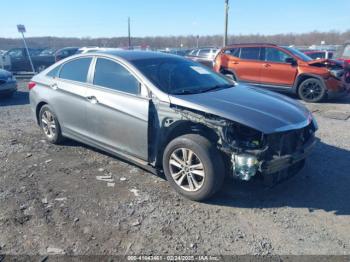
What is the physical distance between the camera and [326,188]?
156 inches

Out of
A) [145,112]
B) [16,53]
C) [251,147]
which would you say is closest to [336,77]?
[251,147]

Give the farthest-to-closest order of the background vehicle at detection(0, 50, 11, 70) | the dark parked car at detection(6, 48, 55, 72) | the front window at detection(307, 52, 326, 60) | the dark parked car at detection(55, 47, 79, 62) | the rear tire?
the dark parked car at detection(55, 47, 79, 62) → the front window at detection(307, 52, 326, 60) → the dark parked car at detection(6, 48, 55, 72) → the background vehicle at detection(0, 50, 11, 70) → the rear tire

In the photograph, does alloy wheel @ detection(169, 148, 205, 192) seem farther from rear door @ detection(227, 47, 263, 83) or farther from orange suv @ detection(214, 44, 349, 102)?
rear door @ detection(227, 47, 263, 83)

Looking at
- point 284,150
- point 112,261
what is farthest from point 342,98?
point 112,261

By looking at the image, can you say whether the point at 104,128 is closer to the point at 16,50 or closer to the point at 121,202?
the point at 121,202

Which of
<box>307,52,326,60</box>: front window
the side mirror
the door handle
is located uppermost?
<box>307,52,326,60</box>: front window

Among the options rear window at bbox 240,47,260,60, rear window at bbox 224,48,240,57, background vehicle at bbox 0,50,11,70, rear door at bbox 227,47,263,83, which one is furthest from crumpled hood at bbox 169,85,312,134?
background vehicle at bbox 0,50,11,70

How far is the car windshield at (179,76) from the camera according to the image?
13.2 feet

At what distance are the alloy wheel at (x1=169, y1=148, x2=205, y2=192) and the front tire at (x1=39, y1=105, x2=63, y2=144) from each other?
2.55 meters

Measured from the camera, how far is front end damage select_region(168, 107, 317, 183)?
3.25 meters

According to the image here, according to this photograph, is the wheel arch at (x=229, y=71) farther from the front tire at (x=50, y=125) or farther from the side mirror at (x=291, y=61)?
the front tire at (x=50, y=125)

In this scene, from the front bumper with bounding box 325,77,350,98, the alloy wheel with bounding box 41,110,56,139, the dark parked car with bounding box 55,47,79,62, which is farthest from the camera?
the dark parked car with bounding box 55,47,79,62

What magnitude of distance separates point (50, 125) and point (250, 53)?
7.32 meters

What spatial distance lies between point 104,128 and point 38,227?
1627 millimetres
